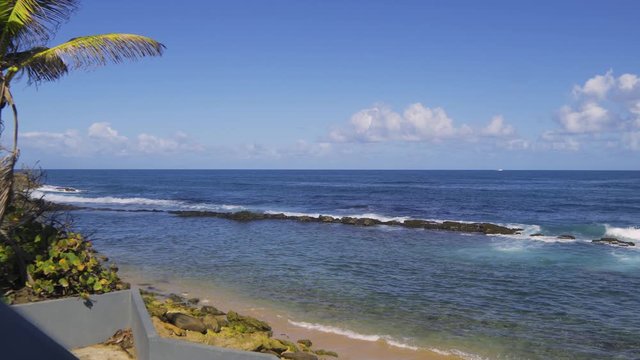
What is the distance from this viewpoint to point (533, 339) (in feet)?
42.9

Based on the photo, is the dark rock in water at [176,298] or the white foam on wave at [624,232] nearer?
the dark rock in water at [176,298]

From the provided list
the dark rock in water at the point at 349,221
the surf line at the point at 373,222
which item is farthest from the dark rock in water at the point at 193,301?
the dark rock in water at the point at 349,221

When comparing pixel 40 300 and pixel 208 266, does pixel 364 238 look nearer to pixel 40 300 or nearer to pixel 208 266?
pixel 208 266

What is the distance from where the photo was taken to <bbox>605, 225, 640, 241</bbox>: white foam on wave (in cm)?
3338

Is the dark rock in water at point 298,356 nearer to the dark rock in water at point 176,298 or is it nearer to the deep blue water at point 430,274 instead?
the deep blue water at point 430,274

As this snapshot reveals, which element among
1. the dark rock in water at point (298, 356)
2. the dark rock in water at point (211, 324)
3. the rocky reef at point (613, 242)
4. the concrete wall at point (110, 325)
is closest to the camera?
the concrete wall at point (110, 325)

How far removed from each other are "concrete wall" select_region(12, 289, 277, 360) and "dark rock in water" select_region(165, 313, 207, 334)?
6.01ft

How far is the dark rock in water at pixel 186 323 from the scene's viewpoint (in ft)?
33.8

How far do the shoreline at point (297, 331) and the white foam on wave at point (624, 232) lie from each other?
87.9 feet

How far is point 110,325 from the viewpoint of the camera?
8.36m

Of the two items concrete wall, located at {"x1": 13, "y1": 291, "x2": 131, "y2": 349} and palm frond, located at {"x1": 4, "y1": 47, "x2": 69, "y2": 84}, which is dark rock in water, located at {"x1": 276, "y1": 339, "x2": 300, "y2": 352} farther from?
palm frond, located at {"x1": 4, "y1": 47, "x2": 69, "y2": 84}

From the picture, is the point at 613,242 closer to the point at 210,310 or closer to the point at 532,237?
the point at 532,237

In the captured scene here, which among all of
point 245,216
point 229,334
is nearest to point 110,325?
point 229,334

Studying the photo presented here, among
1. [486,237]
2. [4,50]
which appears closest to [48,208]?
[4,50]
